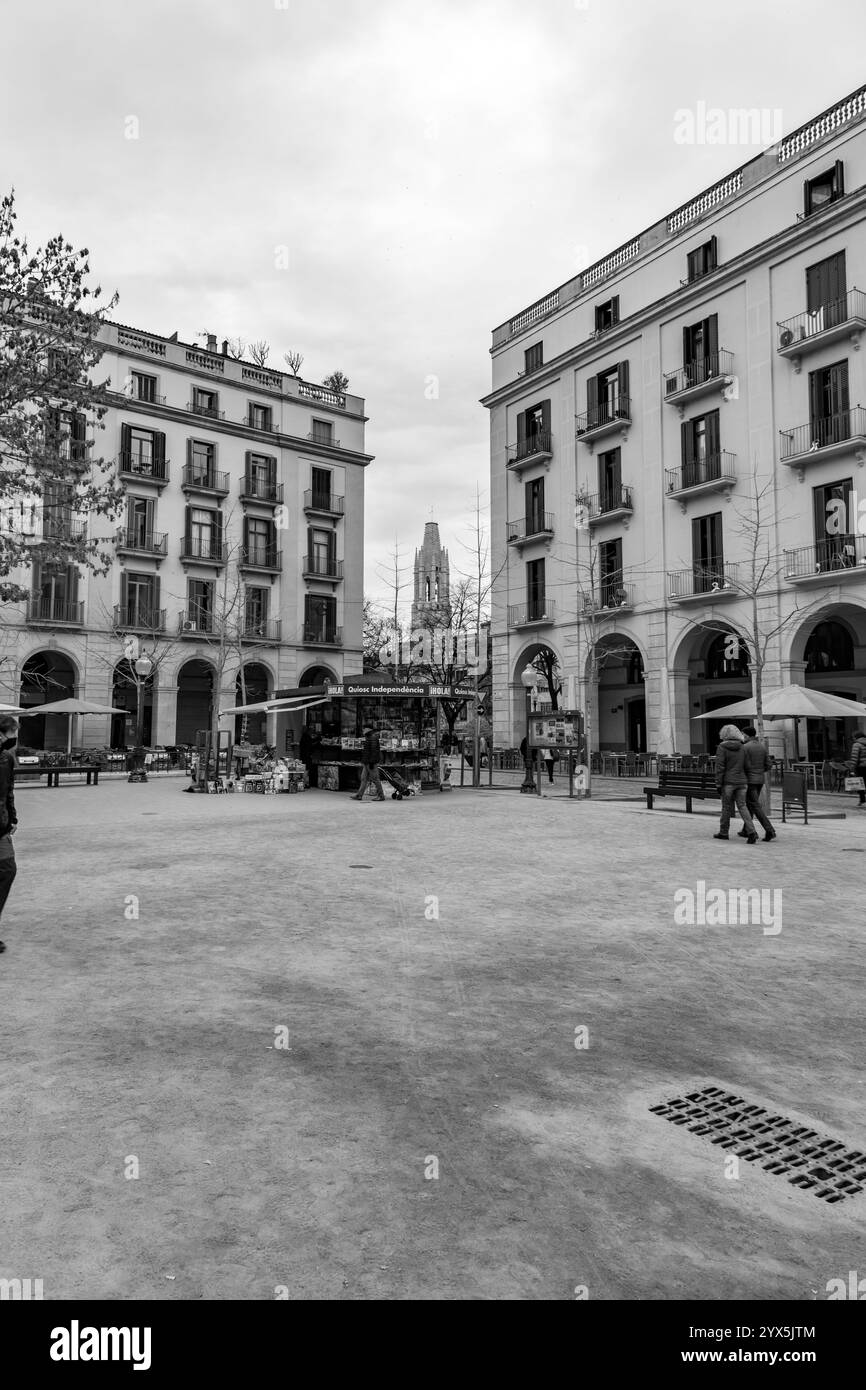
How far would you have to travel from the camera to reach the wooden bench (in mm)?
16797

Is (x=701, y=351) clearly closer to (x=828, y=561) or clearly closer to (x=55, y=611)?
(x=828, y=561)

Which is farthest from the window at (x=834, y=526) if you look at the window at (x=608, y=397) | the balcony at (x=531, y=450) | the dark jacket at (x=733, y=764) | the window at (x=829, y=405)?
the dark jacket at (x=733, y=764)

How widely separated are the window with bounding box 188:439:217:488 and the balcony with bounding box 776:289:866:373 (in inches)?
987

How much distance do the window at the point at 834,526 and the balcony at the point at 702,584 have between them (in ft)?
8.55

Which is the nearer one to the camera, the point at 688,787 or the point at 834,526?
the point at 688,787

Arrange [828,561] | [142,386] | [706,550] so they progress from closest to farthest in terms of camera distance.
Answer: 1. [828,561]
2. [706,550]
3. [142,386]

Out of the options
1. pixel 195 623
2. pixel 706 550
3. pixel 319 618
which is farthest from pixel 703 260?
pixel 195 623

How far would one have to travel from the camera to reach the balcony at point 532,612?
3472 cm

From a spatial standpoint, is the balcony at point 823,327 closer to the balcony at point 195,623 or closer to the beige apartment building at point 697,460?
the beige apartment building at point 697,460

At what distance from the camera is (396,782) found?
68.6 feet

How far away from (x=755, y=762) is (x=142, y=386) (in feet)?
111

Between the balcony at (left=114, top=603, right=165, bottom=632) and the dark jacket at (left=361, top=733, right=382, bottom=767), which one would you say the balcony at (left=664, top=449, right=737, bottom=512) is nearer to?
the dark jacket at (left=361, top=733, right=382, bottom=767)

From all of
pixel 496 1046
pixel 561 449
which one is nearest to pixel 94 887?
pixel 496 1046

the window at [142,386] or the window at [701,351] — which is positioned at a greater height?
the window at [142,386]
